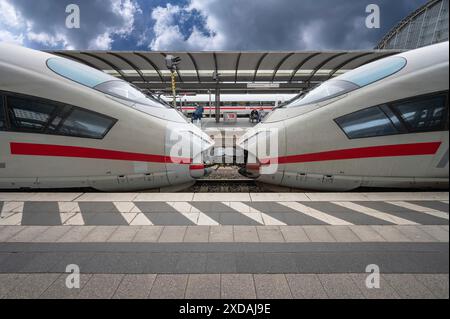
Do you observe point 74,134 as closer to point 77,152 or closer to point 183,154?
point 77,152

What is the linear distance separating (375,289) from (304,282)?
0.55m

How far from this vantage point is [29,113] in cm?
391

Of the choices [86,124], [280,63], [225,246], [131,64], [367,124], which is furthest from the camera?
[280,63]

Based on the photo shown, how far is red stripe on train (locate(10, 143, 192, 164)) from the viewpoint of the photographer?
3.98 meters

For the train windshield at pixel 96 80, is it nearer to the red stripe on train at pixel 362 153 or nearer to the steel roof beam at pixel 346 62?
the red stripe on train at pixel 362 153

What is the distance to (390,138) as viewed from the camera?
377cm

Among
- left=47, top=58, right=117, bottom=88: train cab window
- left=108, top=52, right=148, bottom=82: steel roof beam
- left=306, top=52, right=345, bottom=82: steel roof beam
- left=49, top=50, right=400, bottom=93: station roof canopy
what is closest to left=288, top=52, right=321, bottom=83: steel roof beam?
left=49, top=50, right=400, bottom=93: station roof canopy

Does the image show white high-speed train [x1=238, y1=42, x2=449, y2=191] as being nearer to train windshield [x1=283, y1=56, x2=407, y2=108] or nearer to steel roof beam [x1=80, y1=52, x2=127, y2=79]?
train windshield [x1=283, y1=56, x2=407, y2=108]

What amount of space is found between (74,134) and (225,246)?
3.47 metres

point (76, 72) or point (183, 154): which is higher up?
point (76, 72)

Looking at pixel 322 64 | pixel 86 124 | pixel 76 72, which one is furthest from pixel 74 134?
pixel 322 64
